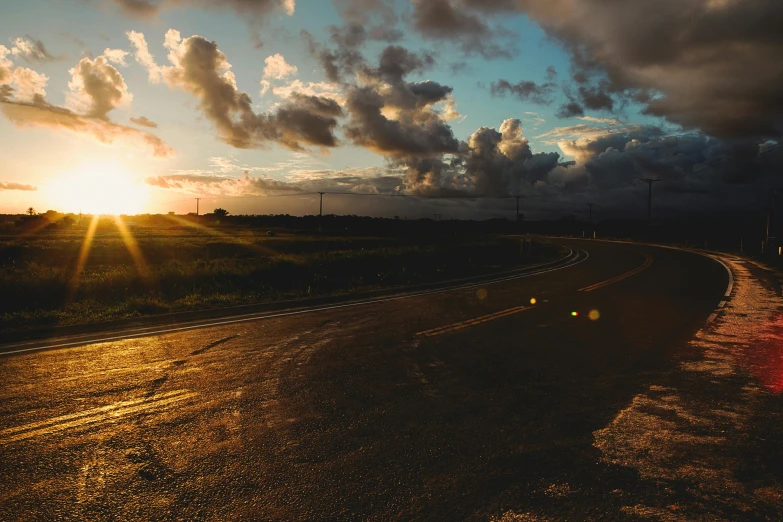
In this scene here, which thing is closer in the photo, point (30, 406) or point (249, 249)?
point (30, 406)

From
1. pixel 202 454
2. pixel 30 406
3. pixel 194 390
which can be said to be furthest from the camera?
pixel 194 390

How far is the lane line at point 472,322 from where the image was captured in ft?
29.4

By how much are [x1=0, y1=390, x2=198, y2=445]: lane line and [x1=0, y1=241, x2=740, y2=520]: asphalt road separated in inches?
0.9

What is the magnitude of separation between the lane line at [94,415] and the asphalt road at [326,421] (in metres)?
0.02

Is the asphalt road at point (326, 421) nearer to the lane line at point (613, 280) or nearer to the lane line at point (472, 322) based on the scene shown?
the lane line at point (472, 322)

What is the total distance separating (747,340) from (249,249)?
135 ft

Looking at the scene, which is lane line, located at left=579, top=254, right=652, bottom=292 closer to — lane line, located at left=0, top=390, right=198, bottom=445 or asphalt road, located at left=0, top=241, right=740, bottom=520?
asphalt road, located at left=0, top=241, right=740, bottom=520

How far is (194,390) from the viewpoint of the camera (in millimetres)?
5719

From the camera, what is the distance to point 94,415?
195 inches

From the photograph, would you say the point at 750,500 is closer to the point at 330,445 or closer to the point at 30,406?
the point at 330,445

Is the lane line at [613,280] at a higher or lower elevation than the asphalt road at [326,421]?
higher

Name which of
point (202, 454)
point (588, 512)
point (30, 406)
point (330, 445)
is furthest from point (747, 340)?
point (30, 406)

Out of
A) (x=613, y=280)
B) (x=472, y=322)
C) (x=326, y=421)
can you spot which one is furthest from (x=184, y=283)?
(x=613, y=280)

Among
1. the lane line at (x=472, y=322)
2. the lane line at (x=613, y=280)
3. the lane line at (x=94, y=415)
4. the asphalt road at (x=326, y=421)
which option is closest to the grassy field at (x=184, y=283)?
the asphalt road at (x=326, y=421)
